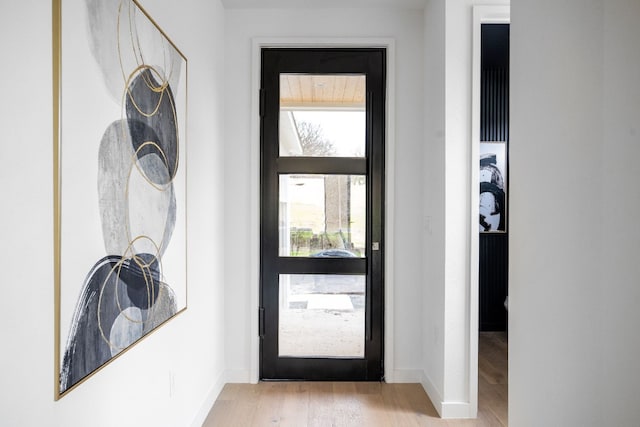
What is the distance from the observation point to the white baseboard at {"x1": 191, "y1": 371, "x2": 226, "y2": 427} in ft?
7.97

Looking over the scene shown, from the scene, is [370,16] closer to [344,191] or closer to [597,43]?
[344,191]

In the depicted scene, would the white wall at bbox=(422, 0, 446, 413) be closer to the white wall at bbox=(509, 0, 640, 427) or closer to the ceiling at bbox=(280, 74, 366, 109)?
the ceiling at bbox=(280, 74, 366, 109)

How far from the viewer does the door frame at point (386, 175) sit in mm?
3117

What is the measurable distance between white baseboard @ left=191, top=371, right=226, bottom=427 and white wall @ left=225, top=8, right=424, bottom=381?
0.16 metres

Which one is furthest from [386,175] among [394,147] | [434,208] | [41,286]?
[41,286]

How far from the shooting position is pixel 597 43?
3.67 feet

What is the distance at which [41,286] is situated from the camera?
1053 mm

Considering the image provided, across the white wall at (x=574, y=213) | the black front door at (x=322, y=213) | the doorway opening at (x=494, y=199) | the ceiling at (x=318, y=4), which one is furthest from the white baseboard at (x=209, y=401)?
the ceiling at (x=318, y=4)

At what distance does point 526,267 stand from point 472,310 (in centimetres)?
122

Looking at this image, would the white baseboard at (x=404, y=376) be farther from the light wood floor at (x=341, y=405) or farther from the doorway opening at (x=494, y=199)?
the doorway opening at (x=494, y=199)

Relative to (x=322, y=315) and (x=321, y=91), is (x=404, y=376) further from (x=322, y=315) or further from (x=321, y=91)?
(x=321, y=91)

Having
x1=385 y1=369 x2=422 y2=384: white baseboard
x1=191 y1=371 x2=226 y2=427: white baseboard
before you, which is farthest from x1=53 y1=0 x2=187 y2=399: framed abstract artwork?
x1=385 y1=369 x2=422 y2=384: white baseboard

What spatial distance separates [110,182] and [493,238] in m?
3.78

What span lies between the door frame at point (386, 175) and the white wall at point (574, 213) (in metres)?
1.54
